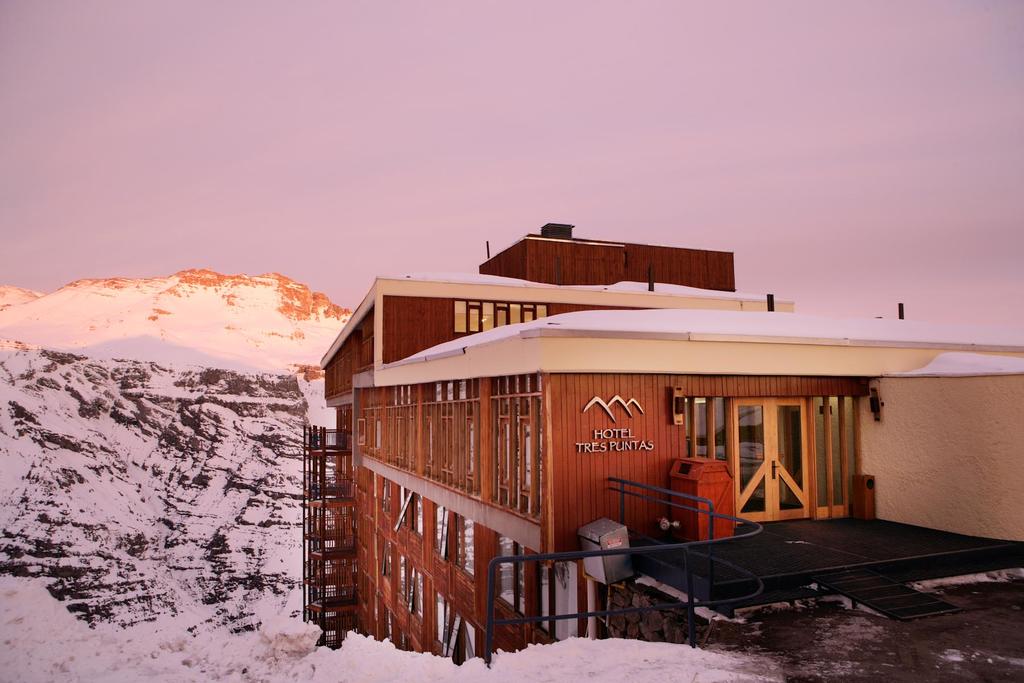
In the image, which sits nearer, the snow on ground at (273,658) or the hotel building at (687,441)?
the snow on ground at (273,658)

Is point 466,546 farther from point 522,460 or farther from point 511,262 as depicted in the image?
point 511,262

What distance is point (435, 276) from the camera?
86.2ft

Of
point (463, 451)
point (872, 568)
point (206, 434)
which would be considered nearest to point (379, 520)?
point (463, 451)

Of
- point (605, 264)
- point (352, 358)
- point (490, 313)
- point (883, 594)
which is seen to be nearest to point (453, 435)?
point (883, 594)

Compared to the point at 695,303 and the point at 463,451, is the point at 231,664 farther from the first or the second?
the point at 695,303

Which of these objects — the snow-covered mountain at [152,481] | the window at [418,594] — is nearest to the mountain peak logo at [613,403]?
the window at [418,594]

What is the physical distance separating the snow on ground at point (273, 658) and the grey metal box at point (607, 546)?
6.27 ft

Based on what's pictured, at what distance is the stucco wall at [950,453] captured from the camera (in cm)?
1108

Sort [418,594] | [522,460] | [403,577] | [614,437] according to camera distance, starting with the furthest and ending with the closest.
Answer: [403,577] → [418,594] → [522,460] → [614,437]

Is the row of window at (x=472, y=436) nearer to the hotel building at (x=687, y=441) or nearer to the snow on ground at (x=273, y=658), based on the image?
the hotel building at (x=687, y=441)

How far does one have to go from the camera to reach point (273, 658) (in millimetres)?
28016

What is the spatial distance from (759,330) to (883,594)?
18.4 feet

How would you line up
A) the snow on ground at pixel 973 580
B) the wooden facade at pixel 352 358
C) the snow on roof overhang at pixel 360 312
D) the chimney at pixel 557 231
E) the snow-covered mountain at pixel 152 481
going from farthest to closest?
1. the snow-covered mountain at pixel 152 481
2. the chimney at pixel 557 231
3. the wooden facade at pixel 352 358
4. the snow on roof overhang at pixel 360 312
5. the snow on ground at pixel 973 580

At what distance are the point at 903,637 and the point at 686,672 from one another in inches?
110
